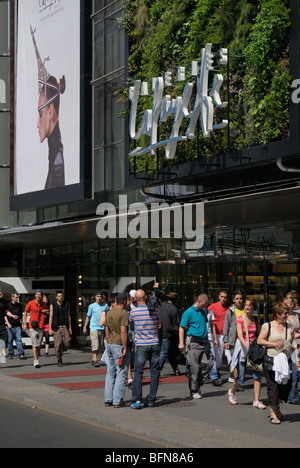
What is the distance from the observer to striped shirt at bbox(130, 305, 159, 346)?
13.2m

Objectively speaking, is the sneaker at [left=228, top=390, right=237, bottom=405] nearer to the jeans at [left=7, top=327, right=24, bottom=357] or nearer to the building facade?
the building facade

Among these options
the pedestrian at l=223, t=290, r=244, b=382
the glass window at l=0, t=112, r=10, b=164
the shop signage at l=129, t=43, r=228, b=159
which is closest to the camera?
the pedestrian at l=223, t=290, r=244, b=382

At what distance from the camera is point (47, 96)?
25.9 meters

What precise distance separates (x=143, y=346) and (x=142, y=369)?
15.1 inches

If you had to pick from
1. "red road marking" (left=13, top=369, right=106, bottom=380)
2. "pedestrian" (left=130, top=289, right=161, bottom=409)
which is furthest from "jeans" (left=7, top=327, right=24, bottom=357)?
"pedestrian" (left=130, top=289, right=161, bottom=409)

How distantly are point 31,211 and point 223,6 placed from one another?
13.2 metres

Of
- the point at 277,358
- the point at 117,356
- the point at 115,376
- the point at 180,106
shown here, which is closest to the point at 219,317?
the point at 115,376

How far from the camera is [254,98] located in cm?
1675

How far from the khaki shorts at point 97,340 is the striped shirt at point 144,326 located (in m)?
7.81

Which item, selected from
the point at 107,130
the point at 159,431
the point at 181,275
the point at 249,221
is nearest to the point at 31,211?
the point at 107,130

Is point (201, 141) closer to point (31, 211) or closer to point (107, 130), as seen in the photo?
point (107, 130)

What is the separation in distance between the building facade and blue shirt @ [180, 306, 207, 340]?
2485 millimetres

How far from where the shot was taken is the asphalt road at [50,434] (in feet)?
33.7

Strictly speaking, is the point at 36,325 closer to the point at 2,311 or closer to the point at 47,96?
the point at 2,311
